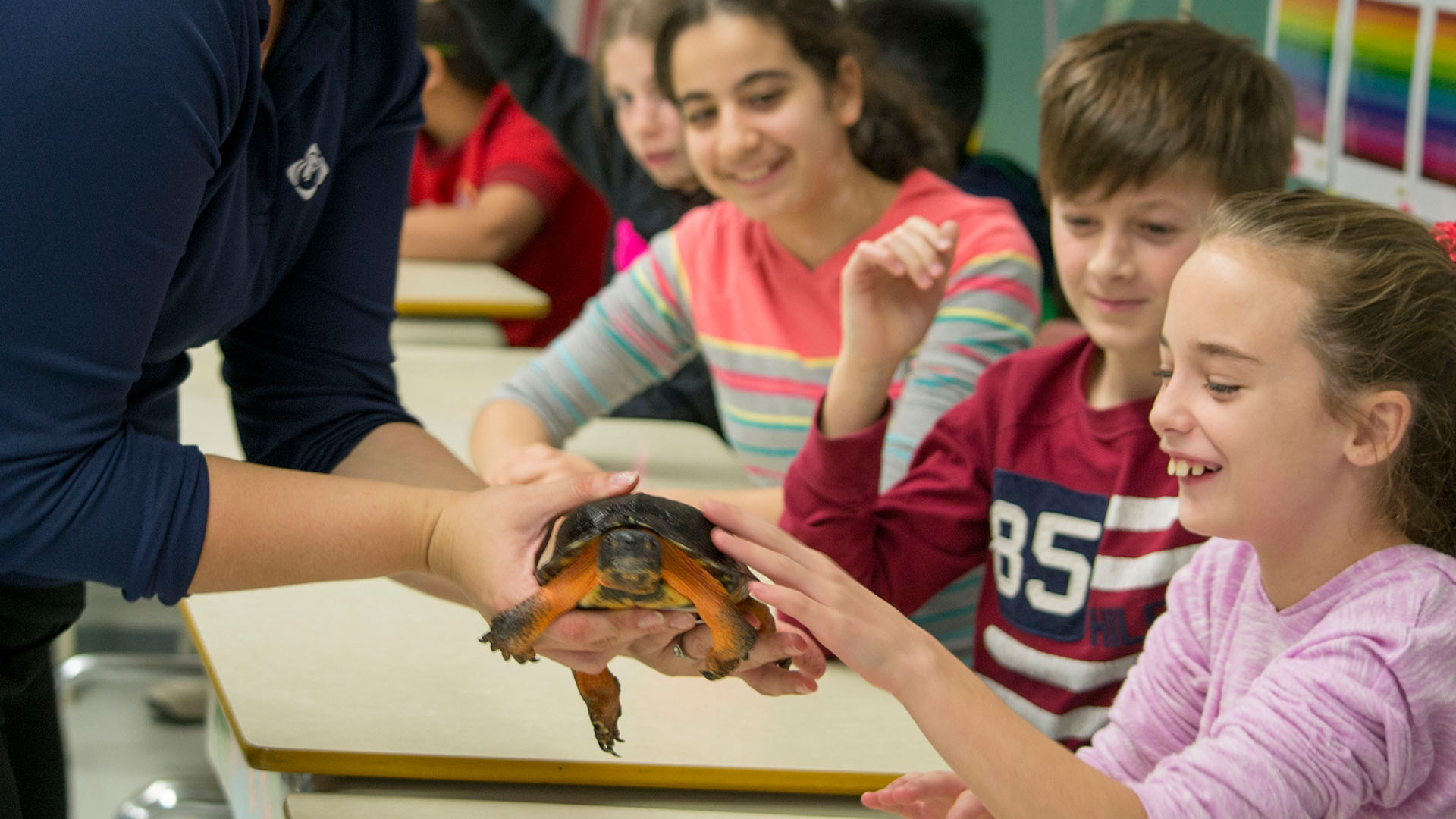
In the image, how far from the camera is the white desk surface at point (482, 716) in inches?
36.0

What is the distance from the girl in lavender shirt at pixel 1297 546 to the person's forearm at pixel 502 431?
0.79 m

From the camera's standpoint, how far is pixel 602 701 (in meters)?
0.88

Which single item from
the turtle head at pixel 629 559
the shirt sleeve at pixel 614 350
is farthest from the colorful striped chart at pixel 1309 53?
the turtle head at pixel 629 559

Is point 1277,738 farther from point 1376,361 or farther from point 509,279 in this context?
point 509,279

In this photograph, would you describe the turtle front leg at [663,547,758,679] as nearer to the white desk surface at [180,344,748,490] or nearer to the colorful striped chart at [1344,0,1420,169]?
the white desk surface at [180,344,748,490]

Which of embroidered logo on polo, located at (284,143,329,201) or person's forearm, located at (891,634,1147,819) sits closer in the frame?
person's forearm, located at (891,634,1147,819)

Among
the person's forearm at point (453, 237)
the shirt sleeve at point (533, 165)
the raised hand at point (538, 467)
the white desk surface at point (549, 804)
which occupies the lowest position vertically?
the person's forearm at point (453, 237)

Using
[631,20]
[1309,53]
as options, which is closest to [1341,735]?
[1309,53]

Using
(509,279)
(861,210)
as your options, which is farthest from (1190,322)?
(509,279)

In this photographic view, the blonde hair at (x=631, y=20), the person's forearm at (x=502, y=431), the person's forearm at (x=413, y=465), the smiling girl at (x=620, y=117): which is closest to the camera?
the person's forearm at (x=413, y=465)

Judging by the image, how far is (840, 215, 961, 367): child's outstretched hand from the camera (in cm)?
113

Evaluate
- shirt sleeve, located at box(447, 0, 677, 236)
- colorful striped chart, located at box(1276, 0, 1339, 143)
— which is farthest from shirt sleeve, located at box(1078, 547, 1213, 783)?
shirt sleeve, located at box(447, 0, 677, 236)

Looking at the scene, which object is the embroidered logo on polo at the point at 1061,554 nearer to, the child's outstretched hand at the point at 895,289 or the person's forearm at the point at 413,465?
the child's outstretched hand at the point at 895,289

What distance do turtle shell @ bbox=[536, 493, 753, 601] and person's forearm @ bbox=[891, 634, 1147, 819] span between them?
0.40 feet
